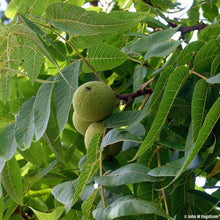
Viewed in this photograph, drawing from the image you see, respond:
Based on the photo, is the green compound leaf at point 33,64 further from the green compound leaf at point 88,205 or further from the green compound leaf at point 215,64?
the green compound leaf at point 215,64

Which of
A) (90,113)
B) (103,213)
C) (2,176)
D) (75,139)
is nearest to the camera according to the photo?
(103,213)

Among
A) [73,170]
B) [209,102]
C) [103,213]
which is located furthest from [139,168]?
[73,170]

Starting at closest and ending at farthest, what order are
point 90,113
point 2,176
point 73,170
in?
point 90,113
point 2,176
point 73,170

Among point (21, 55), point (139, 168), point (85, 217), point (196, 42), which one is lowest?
point (85, 217)

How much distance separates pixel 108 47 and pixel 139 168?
482 millimetres

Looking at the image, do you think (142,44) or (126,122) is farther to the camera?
(142,44)

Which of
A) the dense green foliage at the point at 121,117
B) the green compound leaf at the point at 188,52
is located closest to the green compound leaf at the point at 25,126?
the dense green foliage at the point at 121,117

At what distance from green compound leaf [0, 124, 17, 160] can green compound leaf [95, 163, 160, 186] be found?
1.33 ft

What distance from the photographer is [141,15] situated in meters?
1.21

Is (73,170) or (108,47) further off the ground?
(108,47)

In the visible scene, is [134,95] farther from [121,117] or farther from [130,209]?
[130,209]

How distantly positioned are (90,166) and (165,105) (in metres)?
0.32

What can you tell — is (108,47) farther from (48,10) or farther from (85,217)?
(85,217)

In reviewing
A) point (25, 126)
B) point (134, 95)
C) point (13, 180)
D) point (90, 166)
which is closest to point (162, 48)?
point (134, 95)
